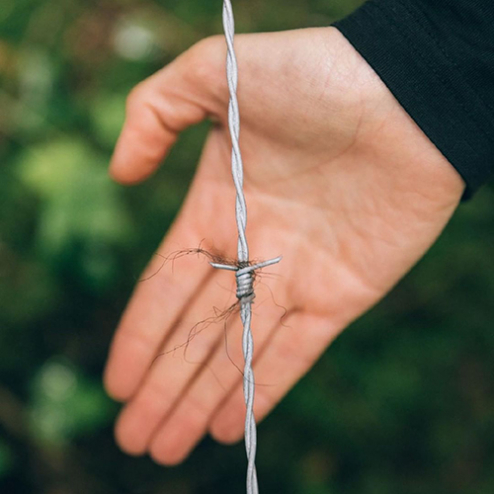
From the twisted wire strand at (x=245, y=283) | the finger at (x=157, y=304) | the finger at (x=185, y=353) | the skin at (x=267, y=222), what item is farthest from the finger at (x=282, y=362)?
the twisted wire strand at (x=245, y=283)

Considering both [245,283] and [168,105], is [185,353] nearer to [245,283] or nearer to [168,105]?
[245,283]

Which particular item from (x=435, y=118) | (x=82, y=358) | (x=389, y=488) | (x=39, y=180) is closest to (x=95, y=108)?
(x=39, y=180)

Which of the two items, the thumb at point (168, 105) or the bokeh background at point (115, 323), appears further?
the bokeh background at point (115, 323)

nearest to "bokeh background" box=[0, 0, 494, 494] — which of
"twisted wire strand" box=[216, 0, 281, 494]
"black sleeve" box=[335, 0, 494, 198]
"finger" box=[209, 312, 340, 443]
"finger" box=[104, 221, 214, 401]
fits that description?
"finger" box=[104, 221, 214, 401]

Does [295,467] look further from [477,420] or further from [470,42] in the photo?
[470,42]

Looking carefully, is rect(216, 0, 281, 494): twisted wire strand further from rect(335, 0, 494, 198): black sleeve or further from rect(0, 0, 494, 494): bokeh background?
rect(0, 0, 494, 494): bokeh background

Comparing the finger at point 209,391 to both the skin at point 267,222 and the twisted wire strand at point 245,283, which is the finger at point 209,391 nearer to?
the skin at point 267,222

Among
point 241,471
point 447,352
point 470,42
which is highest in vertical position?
point 470,42
